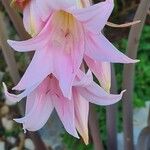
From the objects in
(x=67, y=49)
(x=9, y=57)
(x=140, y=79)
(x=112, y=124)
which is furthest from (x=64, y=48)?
(x=140, y=79)

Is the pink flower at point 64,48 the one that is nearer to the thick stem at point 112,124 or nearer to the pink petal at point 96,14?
the pink petal at point 96,14

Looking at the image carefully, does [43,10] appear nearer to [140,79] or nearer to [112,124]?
[112,124]

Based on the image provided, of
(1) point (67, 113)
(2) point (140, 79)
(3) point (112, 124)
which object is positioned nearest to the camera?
(1) point (67, 113)

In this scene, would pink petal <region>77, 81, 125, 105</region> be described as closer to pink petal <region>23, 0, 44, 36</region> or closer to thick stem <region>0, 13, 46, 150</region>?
pink petal <region>23, 0, 44, 36</region>

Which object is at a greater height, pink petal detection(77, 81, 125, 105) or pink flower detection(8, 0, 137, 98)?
pink flower detection(8, 0, 137, 98)

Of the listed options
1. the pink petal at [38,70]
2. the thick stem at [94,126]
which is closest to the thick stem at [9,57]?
the thick stem at [94,126]

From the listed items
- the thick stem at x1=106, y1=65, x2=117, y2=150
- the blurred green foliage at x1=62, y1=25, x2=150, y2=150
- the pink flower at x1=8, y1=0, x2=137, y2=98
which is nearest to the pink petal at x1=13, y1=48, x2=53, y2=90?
the pink flower at x1=8, y1=0, x2=137, y2=98

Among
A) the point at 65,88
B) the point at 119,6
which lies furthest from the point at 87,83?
the point at 119,6
